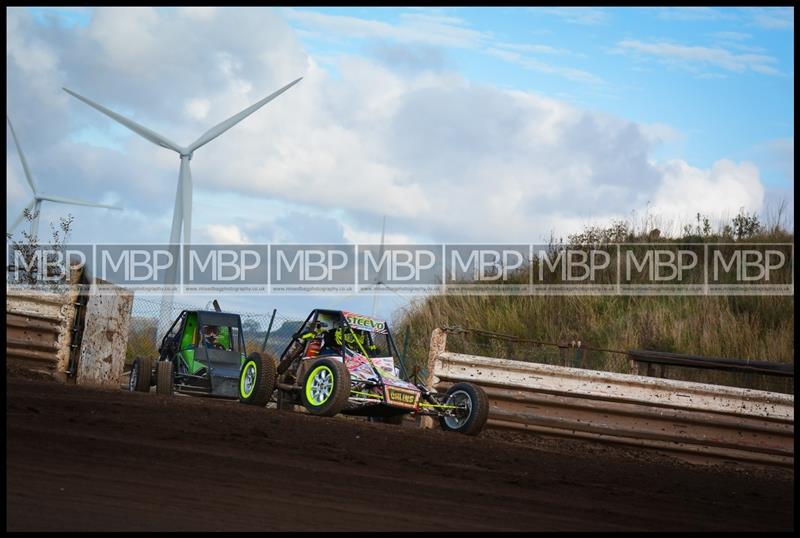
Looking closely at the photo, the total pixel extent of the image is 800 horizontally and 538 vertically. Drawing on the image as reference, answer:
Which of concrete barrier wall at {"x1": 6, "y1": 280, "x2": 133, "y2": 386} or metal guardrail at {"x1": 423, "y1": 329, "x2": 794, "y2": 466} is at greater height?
concrete barrier wall at {"x1": 6, "y1": 280, "x2": 133, "y2": 386}

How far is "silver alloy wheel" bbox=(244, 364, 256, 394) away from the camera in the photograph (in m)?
15.4

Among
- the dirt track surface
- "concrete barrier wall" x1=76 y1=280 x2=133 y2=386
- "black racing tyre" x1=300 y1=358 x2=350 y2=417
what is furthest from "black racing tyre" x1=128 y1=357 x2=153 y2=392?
the dirt track surface

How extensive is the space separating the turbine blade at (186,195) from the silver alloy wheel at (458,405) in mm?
12233

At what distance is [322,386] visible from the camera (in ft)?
47.3

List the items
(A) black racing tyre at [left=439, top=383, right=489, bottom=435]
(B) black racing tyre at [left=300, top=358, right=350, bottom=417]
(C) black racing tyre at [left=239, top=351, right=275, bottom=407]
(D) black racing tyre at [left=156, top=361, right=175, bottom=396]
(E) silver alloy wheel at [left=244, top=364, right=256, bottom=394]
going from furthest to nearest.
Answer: (D) black racing tyre at [left=156, top=361, right=175, bottom=396], (E) silver alloy wheel at [left=244, top=364, right=256, bottom=394], (C) black racing tyre at [left=239, top=351, right=275, bottom=407], (B) black racing tyre at [left=300, top=358, right=350, bottom=417], (A) black racing tyre at [left=439, top=383, right=489, bottom=435]

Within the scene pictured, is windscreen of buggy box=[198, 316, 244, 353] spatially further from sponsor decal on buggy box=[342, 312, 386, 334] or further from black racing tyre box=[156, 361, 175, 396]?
sponsor decal on buggy box=[342, 312, 386, 334]

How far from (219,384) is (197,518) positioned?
1197cm

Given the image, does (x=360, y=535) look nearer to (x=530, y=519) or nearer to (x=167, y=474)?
(x=530, y=519)

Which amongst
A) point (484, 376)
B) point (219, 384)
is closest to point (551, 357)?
point (484, 376)

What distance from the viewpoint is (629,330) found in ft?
65.7

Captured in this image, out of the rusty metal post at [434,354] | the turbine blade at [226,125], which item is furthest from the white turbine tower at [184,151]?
the rusty metal post at [434,354]

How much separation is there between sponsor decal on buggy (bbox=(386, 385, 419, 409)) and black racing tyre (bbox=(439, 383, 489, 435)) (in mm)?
502

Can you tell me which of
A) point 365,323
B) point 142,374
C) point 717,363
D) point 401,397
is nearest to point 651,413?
point 717,363

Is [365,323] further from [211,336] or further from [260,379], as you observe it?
[211,336]
